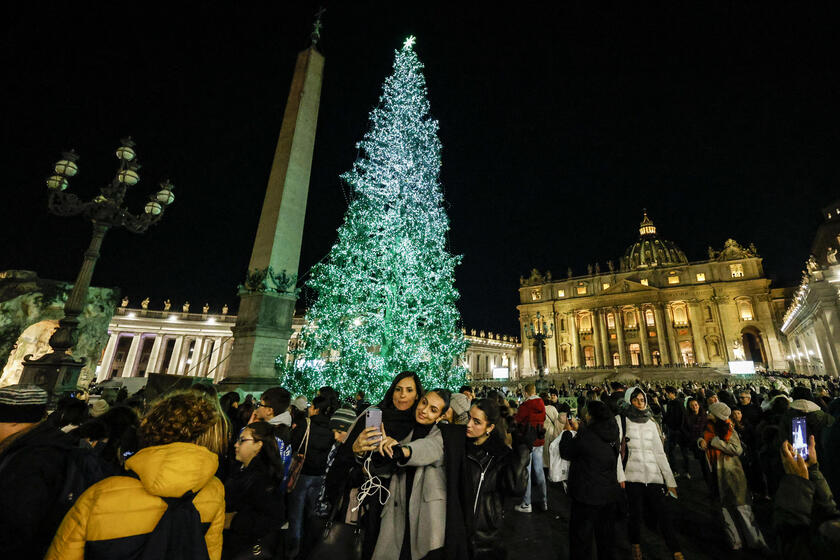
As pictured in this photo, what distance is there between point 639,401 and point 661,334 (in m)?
66.2

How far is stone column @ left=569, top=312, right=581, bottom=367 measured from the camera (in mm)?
64812

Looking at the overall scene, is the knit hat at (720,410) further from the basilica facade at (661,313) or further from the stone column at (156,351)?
the stone column at (156,351)

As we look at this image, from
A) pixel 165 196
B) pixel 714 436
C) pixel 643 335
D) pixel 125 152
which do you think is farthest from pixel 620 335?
pixel 125 152

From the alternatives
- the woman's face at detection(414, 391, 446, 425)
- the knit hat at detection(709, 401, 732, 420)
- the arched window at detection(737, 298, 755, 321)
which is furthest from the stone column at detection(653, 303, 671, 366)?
the woman's face at detection(414, 391, 446, 425)

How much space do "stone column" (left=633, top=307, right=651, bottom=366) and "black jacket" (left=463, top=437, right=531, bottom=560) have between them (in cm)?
6807

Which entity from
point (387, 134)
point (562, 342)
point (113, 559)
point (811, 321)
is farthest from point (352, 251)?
point (562, 342)

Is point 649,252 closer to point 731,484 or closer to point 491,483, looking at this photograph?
point 731,484

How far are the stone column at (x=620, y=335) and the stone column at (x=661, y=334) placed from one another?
201 inches

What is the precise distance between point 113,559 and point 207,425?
62cm

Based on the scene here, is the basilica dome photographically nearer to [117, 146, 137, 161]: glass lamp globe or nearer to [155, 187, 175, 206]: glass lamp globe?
[155, 187, 175, 206]: glass lamp globe

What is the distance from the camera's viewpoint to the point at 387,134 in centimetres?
1236

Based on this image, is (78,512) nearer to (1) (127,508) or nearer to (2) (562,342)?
(1) (127,508)

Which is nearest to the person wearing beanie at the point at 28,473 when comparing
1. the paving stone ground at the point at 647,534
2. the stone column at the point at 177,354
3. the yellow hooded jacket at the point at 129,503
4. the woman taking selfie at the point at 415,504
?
the yellow hooded jacket at the point at 129,503

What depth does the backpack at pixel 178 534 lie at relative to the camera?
1.54 m
